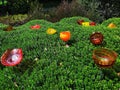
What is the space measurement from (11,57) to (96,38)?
976 millimetres

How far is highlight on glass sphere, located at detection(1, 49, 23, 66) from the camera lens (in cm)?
374

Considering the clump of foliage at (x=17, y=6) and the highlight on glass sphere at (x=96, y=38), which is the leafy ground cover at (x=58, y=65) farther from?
the clump of foliage at (x=17, y=6)

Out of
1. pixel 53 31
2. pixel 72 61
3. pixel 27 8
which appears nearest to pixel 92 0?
pixel 27 8

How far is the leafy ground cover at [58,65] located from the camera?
3453 millimetres

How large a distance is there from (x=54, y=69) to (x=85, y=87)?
0.40 meters

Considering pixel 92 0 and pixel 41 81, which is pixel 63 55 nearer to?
pixel 41 81

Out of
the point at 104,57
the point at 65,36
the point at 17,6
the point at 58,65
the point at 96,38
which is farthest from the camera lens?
the point at 17,6

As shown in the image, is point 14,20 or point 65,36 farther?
point 14,20

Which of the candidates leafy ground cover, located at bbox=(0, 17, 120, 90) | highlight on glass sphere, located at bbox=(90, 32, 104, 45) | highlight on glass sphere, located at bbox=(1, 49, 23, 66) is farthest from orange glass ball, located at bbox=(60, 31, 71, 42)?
highlight on glass sphere, located at bbox=(1, 49, 23, 66)

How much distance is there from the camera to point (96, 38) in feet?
13.0

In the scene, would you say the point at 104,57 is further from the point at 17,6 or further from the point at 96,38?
the point at 17,6

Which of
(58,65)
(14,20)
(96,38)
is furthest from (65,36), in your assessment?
(14,20)

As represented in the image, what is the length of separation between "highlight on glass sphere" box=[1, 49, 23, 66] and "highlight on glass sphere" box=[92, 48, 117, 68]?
0.81m

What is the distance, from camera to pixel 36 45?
410cm
